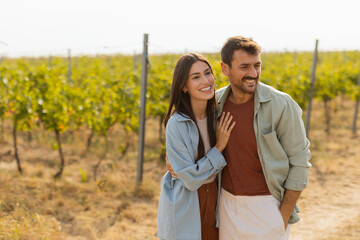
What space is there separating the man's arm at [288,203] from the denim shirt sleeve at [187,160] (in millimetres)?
395

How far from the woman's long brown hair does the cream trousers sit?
37cm

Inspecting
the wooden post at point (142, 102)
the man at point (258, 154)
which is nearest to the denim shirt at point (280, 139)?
the man at point (258, 154)

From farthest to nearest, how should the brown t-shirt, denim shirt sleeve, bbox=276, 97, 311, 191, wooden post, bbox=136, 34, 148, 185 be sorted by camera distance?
wooden post, bbox=136, 34, 148, 185, the brown t-shirt, denim shirt sleeve, bbox=276, 97, 311, 191

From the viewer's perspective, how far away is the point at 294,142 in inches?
70.5

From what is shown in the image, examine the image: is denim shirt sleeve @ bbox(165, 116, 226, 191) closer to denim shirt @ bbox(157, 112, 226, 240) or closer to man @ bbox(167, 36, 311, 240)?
denim shirt @ bbox(157, 112, 226, 240)

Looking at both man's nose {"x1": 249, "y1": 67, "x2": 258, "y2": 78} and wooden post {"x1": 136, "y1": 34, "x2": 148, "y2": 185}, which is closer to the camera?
man's nose {"x1": 249, "y1": 67, "x2": 258, "y2": 78}

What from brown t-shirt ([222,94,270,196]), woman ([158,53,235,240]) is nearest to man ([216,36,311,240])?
brown t-shirt ([222,94,270,196])

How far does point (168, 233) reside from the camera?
1.91 m

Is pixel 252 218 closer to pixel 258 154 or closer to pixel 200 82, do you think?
pixel 258 154

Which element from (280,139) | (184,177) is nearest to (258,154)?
(280,139)

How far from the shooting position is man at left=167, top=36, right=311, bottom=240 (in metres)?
1.80

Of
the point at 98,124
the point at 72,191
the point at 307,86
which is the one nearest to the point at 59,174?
the point at 72,191

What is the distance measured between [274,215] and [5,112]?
499cm

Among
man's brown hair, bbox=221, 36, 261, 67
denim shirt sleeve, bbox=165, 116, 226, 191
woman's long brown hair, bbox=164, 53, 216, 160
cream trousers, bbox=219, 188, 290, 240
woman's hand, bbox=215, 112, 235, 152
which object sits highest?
man's brown hair, bbox=221, 36, 261, 67
